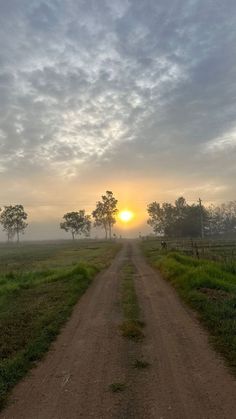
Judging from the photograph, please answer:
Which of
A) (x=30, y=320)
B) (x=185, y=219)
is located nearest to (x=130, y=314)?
(x=30, y=320)

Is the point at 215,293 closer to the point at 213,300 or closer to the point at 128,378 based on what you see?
the point at 213,300

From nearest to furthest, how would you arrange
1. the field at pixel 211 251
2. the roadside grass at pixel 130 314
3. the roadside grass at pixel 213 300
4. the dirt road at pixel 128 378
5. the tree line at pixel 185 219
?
the dirt road at pixel 128 378, the roadside grass at pixel 213 300, the roadside grass at pixel 130 314, the field at pixel 211 251, the tree line at pixel 185 219

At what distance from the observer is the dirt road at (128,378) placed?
26.1ft

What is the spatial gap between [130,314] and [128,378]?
23.0 ft

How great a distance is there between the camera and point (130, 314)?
1653 cm

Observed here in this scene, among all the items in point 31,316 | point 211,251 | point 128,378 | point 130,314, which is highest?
point 211,251

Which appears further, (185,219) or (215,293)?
(185,219)

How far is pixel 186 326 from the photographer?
14.5 m

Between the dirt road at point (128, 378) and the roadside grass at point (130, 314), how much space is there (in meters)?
0.32

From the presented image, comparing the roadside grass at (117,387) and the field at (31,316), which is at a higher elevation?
the field at (31,316)

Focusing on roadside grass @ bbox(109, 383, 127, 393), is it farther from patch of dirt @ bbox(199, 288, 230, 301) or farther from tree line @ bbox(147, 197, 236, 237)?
tree line @ bbox(147, 197, 236, 237)

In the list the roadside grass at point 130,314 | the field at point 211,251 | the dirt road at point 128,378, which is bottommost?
the dirt road at point 128,378

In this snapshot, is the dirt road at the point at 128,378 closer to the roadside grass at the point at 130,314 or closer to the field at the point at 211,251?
the roadside grass at the point at 130,314

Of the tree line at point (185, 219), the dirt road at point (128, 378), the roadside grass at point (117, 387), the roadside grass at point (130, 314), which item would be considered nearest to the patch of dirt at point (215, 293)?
the dirt road at point (128, 378)
